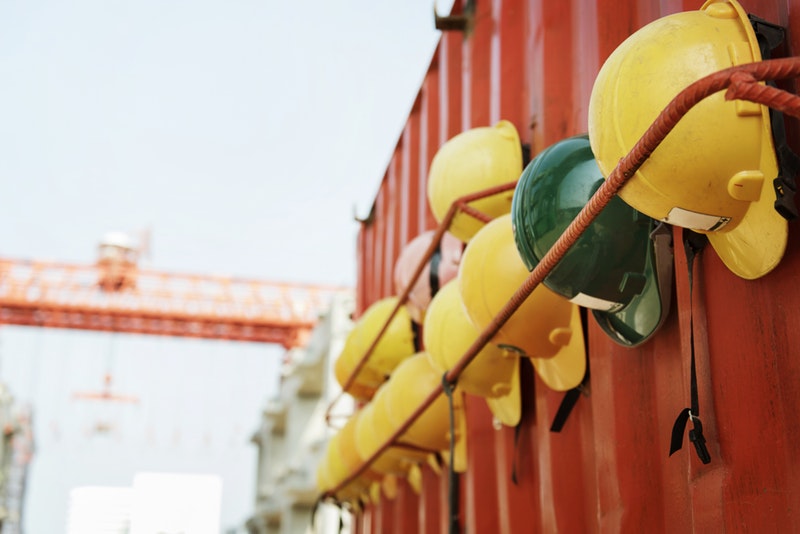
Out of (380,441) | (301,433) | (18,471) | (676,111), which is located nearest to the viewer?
(676,111)

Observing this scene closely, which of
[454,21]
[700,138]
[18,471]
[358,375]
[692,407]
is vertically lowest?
[692,407]

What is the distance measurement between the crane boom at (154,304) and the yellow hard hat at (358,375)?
61.0 feet

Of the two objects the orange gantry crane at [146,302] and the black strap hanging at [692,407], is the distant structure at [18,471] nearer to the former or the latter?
the orange gantry crane at [146,302]

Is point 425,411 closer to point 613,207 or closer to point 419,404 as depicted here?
point 419,404

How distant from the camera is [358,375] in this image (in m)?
5.45

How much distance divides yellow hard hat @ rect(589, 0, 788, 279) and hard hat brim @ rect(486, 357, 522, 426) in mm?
1546

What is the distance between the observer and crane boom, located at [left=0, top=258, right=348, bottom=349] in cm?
2395

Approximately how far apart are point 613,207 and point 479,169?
131cm

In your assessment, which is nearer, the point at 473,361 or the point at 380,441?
the point at 473,361

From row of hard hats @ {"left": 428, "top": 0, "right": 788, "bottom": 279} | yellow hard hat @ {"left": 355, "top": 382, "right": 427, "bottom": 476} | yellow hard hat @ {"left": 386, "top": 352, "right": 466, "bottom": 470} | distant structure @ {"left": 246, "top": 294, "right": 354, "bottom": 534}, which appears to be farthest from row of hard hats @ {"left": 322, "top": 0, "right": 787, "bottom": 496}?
distant structure @ {"left": 246, "top": 294, "right": 354, "bottom": 534}

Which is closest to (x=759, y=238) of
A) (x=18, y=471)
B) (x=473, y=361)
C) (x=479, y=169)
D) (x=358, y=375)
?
(x=473, y=361)

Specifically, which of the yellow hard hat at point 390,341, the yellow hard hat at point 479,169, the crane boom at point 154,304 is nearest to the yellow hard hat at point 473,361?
the yellow hard hat at point 479,169

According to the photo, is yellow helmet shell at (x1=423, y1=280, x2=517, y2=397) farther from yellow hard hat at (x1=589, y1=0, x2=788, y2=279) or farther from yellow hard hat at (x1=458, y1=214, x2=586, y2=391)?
yellow hard hat at (x1=589, y1=0, x2=788, y2=279)

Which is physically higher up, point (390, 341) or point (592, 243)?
point (390, 341)
